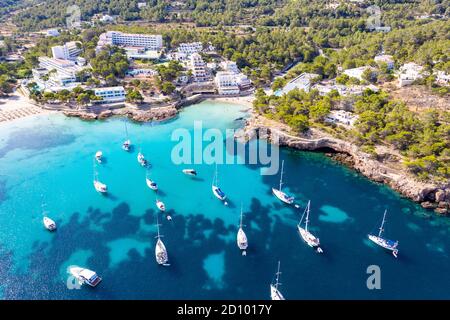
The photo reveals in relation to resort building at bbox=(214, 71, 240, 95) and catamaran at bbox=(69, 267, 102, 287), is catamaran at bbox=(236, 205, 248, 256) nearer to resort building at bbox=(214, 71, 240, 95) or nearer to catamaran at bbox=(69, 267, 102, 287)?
catamaran at bbox=(69, 267, 102, 287)

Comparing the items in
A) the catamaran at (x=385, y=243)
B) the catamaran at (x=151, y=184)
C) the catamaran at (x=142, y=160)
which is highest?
the catamaran at (x=142, y=160)

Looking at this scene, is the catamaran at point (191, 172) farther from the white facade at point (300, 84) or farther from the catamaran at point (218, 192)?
the white facade at point (300, 84)

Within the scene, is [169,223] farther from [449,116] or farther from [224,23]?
[224,23]

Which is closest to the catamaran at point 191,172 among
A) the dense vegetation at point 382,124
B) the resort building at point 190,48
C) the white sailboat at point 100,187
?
the white sailboat at point 100,187

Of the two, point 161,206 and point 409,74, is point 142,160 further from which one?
point 409,74

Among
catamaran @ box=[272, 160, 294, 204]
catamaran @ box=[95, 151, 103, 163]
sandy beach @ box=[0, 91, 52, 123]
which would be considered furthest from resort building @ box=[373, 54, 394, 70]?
sandy beach @ box=[0, 91, 52, 123]
